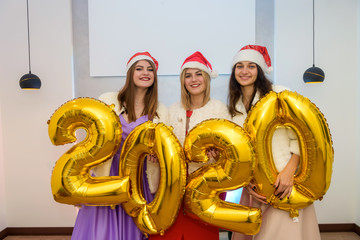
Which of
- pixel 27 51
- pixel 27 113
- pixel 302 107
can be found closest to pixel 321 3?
pixel 302 107

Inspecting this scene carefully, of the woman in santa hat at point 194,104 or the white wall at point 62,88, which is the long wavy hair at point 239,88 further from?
the white wall at point 62,88

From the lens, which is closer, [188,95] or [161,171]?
[161,171]

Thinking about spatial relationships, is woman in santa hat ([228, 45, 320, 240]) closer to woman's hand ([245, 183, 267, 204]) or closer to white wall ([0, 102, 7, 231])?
woman's hand ([245, 183, 267, 204])

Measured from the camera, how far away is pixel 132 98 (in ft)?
5.92

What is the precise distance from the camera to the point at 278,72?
2.75 meters

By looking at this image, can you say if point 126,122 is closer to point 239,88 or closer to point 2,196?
point 239,88

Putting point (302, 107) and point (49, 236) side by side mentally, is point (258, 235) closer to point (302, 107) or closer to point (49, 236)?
point (302, 107)

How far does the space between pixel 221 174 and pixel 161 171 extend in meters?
0.29

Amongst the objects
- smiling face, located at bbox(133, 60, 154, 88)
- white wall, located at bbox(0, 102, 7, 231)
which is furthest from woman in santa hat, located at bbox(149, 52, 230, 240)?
white wall, located at bbox(0, 102, 7, 231)

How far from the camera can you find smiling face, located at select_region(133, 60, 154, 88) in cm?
180

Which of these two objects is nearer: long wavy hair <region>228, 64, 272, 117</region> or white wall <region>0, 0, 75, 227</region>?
long wavy hair <region>228, 64, 272, 117</region>

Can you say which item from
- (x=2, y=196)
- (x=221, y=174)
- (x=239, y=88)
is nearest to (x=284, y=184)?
(x=221, y=174)

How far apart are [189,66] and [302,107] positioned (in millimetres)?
868

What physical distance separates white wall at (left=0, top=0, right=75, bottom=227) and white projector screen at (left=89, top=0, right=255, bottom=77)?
38cm
